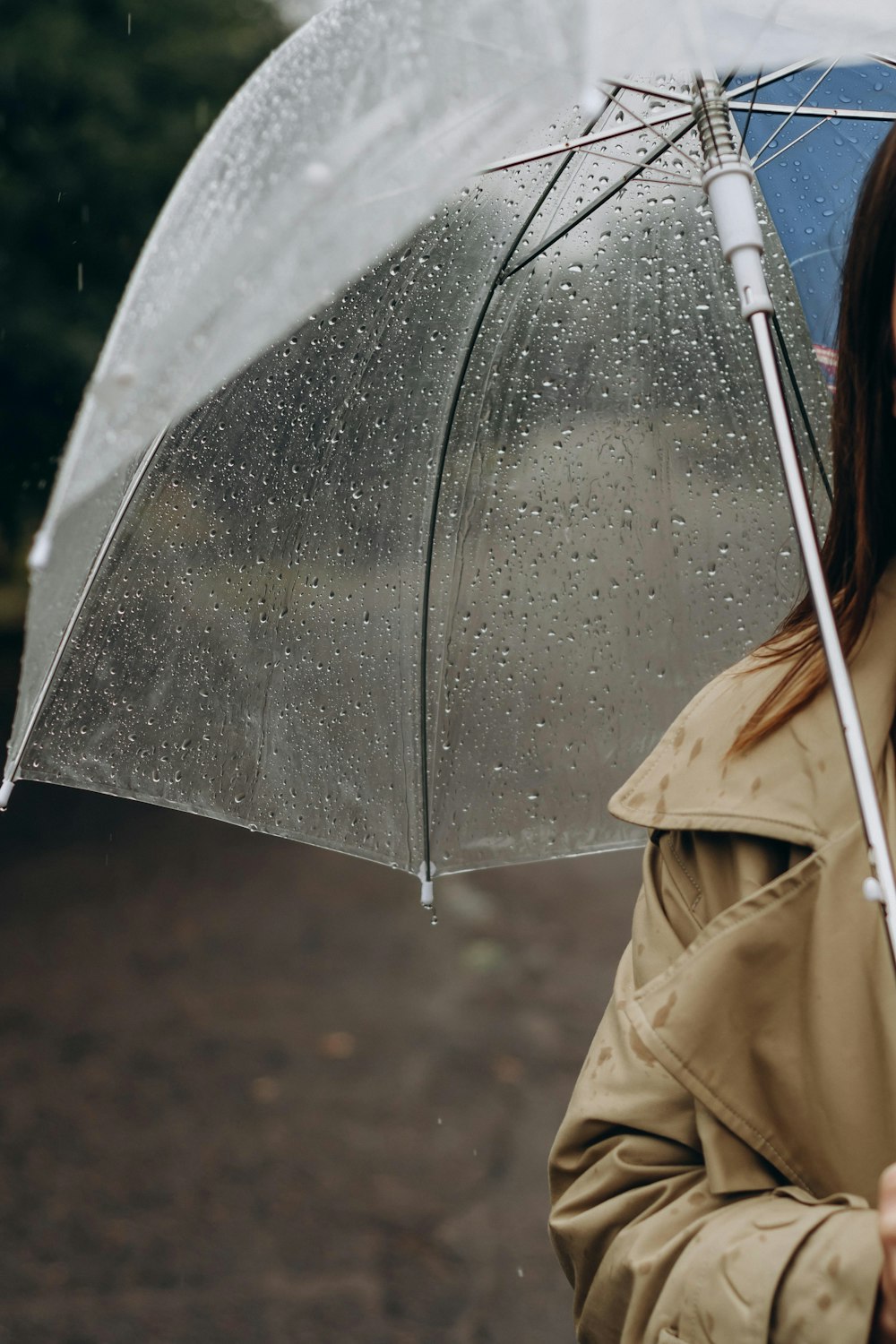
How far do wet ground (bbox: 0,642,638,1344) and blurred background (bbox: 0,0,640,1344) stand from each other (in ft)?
0.04

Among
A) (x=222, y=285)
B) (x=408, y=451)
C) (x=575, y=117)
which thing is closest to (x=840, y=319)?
(x=575, y=117)

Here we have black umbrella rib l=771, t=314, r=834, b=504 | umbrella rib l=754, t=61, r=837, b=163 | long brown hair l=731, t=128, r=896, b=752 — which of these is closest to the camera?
long brown hair l=731, t=128, r=896, b=752

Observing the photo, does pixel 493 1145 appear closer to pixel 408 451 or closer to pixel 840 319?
pixel 408 451

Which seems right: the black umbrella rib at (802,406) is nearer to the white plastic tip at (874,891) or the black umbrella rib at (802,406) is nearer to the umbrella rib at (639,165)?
the umbrella rib at (639,165)

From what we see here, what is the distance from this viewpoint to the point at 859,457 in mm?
1516

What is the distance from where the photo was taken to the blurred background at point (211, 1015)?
3643mm

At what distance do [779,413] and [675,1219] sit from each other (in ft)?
2.76

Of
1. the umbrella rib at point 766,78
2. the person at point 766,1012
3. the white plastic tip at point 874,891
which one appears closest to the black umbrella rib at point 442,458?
the umbrella rib at point 766,78

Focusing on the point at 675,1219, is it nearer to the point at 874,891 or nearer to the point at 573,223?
Result: the point at 874,891

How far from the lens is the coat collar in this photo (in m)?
1.36

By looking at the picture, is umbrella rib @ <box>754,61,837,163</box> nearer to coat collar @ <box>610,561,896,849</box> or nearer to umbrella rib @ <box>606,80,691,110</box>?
umbrella rib @ <box>606,80,691,110</box>

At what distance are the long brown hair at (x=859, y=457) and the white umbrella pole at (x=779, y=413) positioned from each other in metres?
0.09

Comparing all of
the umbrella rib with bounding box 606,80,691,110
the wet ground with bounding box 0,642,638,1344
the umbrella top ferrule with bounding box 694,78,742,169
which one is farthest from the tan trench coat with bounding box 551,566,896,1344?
the wet ground with bounding box 0,642,638,1344

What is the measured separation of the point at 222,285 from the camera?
1.30m
